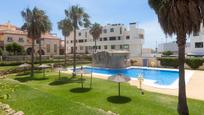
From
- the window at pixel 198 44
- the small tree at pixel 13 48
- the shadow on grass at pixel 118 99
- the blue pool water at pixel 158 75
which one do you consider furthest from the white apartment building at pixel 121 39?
the shadow on grass at pixel 118 99

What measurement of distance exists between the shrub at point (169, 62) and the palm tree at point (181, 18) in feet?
85.8

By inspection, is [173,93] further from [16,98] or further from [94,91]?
[16,98]

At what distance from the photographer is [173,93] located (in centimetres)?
1752

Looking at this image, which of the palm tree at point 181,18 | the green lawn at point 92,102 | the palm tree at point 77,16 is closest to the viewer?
the palm tree at point 181,18

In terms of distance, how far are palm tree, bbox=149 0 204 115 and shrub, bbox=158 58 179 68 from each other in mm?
26164

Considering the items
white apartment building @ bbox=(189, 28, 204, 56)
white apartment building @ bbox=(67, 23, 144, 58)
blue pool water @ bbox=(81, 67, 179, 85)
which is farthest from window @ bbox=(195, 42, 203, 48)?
blue pool water @ bbox=(81, 67, 179, 85)

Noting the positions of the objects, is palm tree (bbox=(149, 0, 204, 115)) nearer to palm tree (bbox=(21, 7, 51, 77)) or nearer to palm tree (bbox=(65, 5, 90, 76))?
palm tree (bbox=(65, 5, 90, 76))

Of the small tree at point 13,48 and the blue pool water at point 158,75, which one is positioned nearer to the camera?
the blue pool water at point 158,75

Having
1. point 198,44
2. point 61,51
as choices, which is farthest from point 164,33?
point 61,51

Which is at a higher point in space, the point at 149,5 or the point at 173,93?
the point at 149,5

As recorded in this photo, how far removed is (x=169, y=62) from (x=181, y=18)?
92.5 ft

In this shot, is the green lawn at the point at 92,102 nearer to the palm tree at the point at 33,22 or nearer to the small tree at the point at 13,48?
the palm tree at the point at 33,22

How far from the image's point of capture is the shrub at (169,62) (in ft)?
118

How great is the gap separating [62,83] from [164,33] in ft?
48.4
